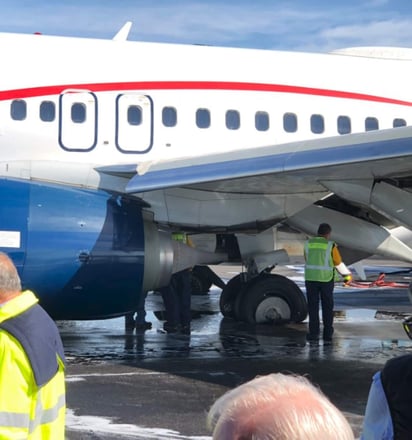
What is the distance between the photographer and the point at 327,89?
39.2 feet

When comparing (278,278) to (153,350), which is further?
(278,278)

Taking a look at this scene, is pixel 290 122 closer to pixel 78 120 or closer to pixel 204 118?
pixel 204 118

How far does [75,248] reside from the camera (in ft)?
28.3

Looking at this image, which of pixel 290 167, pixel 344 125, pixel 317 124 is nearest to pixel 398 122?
pixel 344 125

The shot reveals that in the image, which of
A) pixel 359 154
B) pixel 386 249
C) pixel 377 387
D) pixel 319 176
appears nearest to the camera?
pixel 377 387

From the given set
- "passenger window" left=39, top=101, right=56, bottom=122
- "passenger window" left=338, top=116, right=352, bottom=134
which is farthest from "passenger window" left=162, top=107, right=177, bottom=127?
"passenger window" left=338, top=116, right=352, bottom=134

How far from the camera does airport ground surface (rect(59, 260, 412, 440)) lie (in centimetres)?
648

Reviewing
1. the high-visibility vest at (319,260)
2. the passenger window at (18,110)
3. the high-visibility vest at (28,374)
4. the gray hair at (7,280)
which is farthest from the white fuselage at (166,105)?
the high-visibility vest at (28,374)

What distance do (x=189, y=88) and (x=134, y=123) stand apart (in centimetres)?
98

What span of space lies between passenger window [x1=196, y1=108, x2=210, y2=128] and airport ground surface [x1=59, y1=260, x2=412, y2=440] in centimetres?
297

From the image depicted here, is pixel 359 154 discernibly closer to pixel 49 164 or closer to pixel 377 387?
pixel 49 164

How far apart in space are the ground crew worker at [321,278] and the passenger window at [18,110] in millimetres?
4253

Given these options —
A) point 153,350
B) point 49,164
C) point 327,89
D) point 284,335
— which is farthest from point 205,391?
point 327,89

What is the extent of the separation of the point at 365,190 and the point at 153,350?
3.18m
